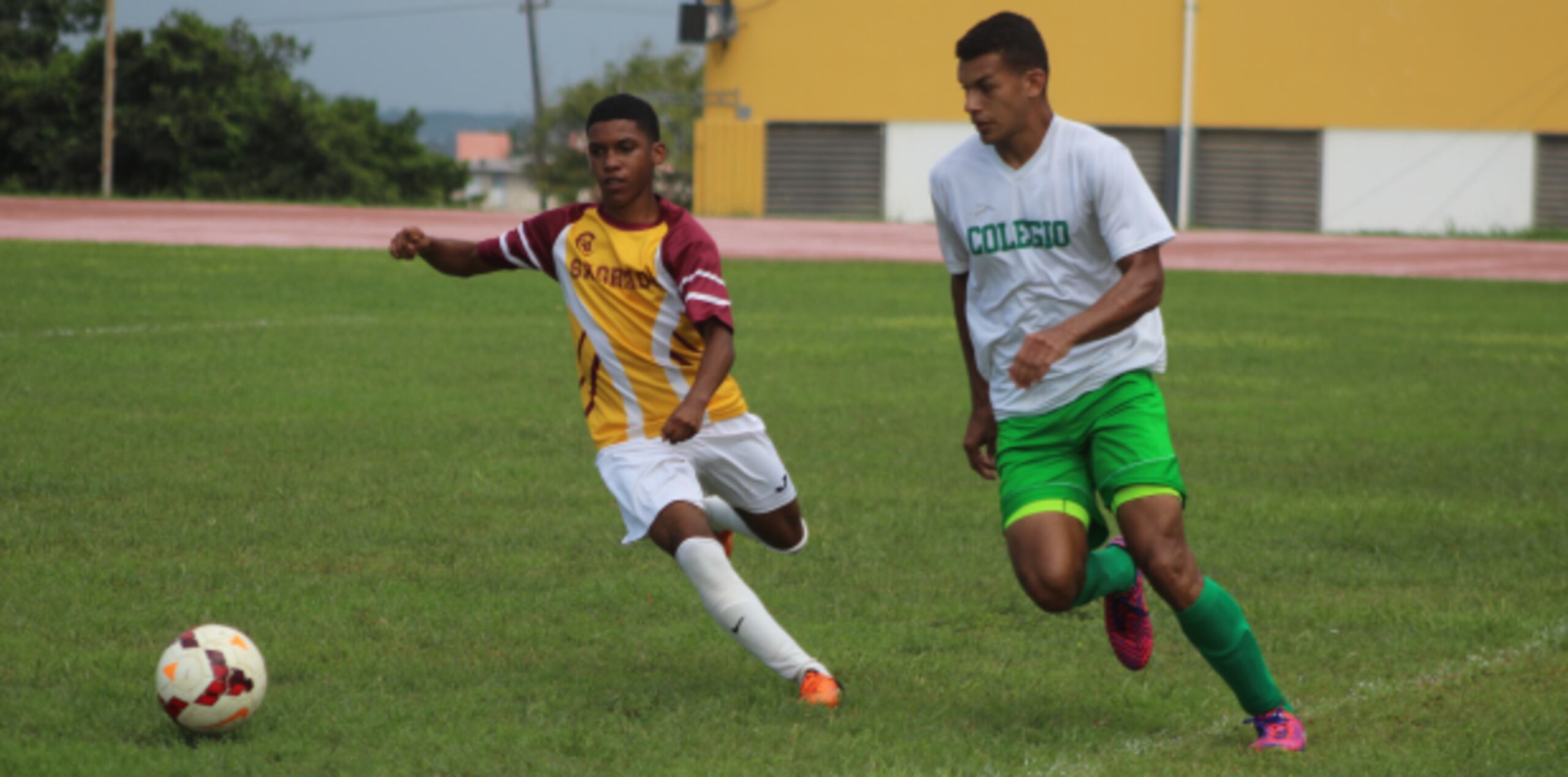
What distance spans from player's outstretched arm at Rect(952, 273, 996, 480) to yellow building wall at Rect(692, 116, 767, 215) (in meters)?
39.1

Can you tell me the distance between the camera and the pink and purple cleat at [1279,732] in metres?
4.63

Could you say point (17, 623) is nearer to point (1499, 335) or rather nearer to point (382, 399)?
point (382, 399)

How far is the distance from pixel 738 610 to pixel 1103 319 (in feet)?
4.36

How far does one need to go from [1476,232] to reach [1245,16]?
697 cm

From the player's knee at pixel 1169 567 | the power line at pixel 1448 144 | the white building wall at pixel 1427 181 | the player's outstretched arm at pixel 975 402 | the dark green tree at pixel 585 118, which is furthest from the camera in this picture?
the dark green tree at pixel 585 118

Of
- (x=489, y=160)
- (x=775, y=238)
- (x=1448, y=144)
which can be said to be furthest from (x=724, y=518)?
(x=489, y=160)

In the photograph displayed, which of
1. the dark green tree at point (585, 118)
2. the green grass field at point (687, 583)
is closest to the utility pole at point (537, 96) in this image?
Result: the dark green tree at point (585, 118)

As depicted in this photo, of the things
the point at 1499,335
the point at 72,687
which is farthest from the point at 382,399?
the point at 1499,335

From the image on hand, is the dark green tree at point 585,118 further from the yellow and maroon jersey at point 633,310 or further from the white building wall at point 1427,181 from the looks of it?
the yellow and maroon jersey at point 633,310

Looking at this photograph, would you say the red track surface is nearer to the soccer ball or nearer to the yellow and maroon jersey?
the yellow and maroon jersey

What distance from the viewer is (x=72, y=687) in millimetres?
5027

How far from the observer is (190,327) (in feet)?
49.6

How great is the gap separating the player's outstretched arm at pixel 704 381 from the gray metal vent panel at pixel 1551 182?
38.5 meters

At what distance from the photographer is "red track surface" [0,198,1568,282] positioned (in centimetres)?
2672
